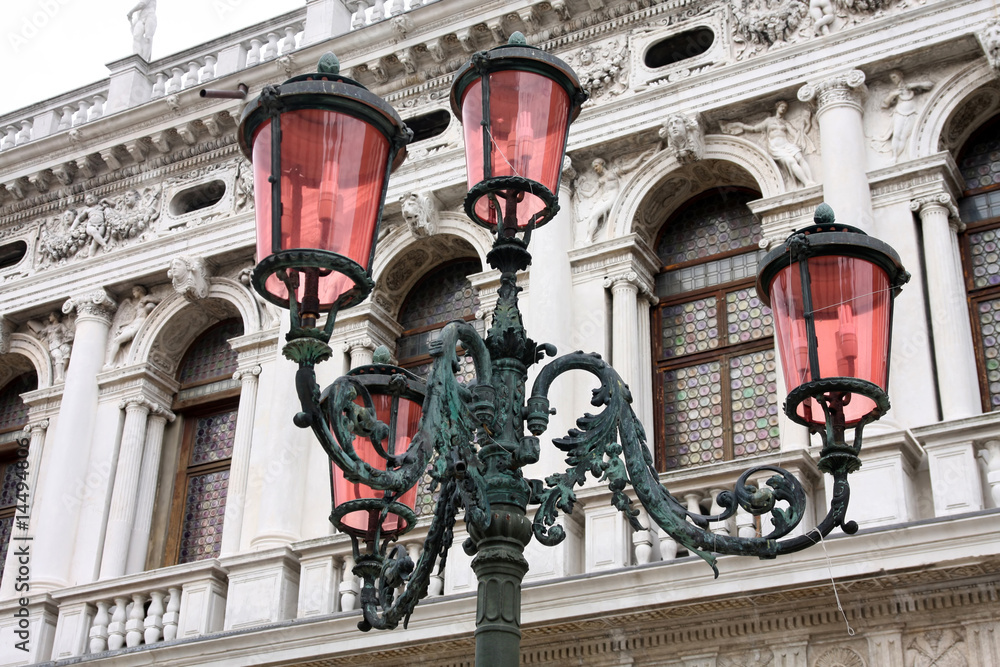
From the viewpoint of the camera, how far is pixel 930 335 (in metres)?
10.6

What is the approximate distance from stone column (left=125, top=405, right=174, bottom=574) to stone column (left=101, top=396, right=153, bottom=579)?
0.07m

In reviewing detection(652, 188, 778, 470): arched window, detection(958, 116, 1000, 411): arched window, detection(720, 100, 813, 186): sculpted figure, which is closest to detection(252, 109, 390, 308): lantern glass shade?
detection(652, 188, 778, 470): arched window

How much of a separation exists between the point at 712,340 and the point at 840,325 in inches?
248

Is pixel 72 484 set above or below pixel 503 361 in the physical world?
above

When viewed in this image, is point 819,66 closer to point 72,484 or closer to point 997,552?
point 997,552

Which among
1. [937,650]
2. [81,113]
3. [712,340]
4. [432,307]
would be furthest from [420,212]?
[937,650]

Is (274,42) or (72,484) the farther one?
(274,42)

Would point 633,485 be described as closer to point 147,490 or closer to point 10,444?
point 147,490

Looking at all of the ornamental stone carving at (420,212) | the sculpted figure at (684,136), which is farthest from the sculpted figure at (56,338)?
the sculpted figure at (684,136)

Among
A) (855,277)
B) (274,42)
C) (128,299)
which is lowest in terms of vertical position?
(855,277)

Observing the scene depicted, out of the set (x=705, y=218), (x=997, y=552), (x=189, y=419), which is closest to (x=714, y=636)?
(x=997, y=552)

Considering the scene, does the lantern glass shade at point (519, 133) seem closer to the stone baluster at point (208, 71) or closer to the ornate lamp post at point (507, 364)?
the ornate lamp post at point (507, 364)

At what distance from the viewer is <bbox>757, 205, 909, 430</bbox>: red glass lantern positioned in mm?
5750

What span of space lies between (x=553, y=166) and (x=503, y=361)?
879mm
